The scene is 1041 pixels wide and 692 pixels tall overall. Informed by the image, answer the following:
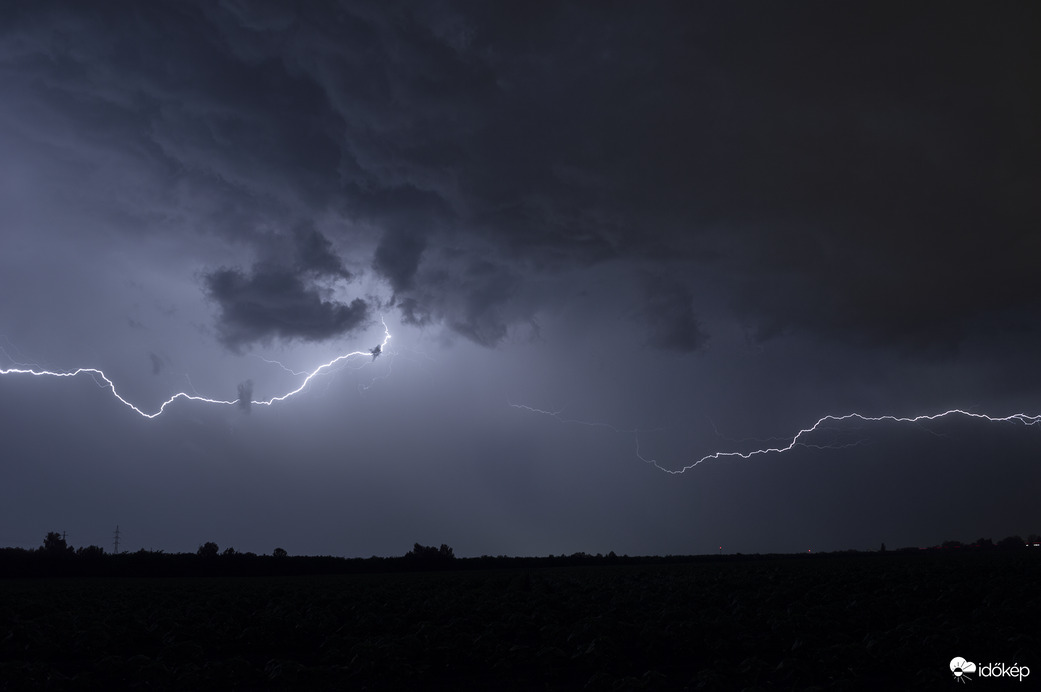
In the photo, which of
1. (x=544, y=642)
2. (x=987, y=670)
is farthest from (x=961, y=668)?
(x=544, y=642)

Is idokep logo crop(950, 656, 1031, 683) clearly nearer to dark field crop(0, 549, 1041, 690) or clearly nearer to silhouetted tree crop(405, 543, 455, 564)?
dark field crop(0, 549, 1041, 690)

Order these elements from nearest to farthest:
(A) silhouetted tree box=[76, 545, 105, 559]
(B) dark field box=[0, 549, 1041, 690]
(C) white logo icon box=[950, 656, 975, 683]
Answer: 1. (C) white logo icon box=[950, 656, 975, 683]
2. (B) dark field box=[0, 549, 1041, 690]
3. (A) silhouetted tree box=[76, 545, 105, 559]

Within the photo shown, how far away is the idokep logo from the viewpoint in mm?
12647

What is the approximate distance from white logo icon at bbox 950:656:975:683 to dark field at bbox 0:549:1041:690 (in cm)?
17

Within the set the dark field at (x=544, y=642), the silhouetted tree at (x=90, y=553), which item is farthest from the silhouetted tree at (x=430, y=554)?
the dark field at (x=544, y=642)

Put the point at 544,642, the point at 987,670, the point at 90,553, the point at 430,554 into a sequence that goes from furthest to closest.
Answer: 1. the point at 430,554
2. the point at 90,553
3. the point at 544,642
4. the point at 987,670

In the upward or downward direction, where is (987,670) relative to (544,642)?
upward

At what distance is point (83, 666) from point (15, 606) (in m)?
15.4

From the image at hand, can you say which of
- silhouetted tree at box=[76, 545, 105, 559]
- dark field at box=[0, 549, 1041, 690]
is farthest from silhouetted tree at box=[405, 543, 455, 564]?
dark field at box=[0, 549, 1041, 690]

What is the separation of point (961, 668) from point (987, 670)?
0.46 m

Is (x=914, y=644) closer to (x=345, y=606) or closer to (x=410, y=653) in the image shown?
(x=410, y=653)

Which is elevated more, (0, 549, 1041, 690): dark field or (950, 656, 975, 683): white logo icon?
(950, 656, 975, 683): white logo icon

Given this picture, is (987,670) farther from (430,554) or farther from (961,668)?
(430,554)

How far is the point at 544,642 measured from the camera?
715 inches
